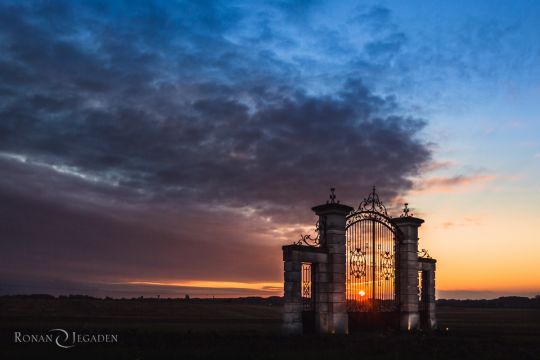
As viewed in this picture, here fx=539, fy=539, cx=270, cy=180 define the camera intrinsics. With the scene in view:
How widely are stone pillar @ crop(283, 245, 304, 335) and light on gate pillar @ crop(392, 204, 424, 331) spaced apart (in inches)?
344

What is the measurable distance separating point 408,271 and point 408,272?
0.06 metres

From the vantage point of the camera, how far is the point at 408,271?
3014 cm

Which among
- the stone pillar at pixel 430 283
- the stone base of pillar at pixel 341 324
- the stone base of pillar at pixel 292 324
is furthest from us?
the stone pillar at pixel 430 283

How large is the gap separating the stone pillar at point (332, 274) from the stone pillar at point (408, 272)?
231 inches

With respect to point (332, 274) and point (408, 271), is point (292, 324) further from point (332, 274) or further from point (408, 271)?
point (408, 271)

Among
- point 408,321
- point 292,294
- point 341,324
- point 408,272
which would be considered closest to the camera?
point 292,294

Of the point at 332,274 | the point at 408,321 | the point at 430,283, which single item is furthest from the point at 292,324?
the point at 430,283

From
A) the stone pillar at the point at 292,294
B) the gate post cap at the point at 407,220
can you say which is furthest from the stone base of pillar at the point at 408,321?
the stone pillar at the point at 292,294

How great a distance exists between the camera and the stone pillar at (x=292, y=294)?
76.4ft

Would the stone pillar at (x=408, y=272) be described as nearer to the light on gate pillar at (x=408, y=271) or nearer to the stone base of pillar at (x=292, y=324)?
the light on gate pillar at (x=408, y=271)

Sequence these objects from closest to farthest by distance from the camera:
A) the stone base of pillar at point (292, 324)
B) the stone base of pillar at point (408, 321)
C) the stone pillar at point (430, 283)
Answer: the stone base of pillar at point (292, 324) < the stone base of pillar at point (408, 321) < the stone pillar at point (430, 283)

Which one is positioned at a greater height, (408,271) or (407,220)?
(407,220)

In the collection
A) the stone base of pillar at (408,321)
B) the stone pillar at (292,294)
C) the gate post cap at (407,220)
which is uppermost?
the gate post cap at (407,220)

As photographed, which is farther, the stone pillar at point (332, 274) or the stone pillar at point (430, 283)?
the stone pillar at point (430, 283)
